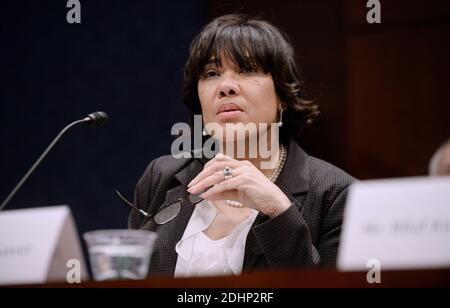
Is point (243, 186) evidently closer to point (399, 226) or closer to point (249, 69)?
point (249, 69)

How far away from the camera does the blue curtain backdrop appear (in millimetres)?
1976

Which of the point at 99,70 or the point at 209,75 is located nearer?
the point at 209,75

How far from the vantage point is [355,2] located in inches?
73.9

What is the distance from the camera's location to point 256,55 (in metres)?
1.56

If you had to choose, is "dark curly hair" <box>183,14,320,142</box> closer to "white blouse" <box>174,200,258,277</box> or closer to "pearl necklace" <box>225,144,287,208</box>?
"pearl necklace" <box>225,144,287,208</box>

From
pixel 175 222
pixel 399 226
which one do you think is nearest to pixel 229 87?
pixel 175 222

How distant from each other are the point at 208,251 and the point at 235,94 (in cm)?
38

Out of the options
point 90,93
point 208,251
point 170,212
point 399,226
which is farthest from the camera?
point 90,93

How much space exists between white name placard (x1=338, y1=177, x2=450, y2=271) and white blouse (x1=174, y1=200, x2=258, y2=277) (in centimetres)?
49
